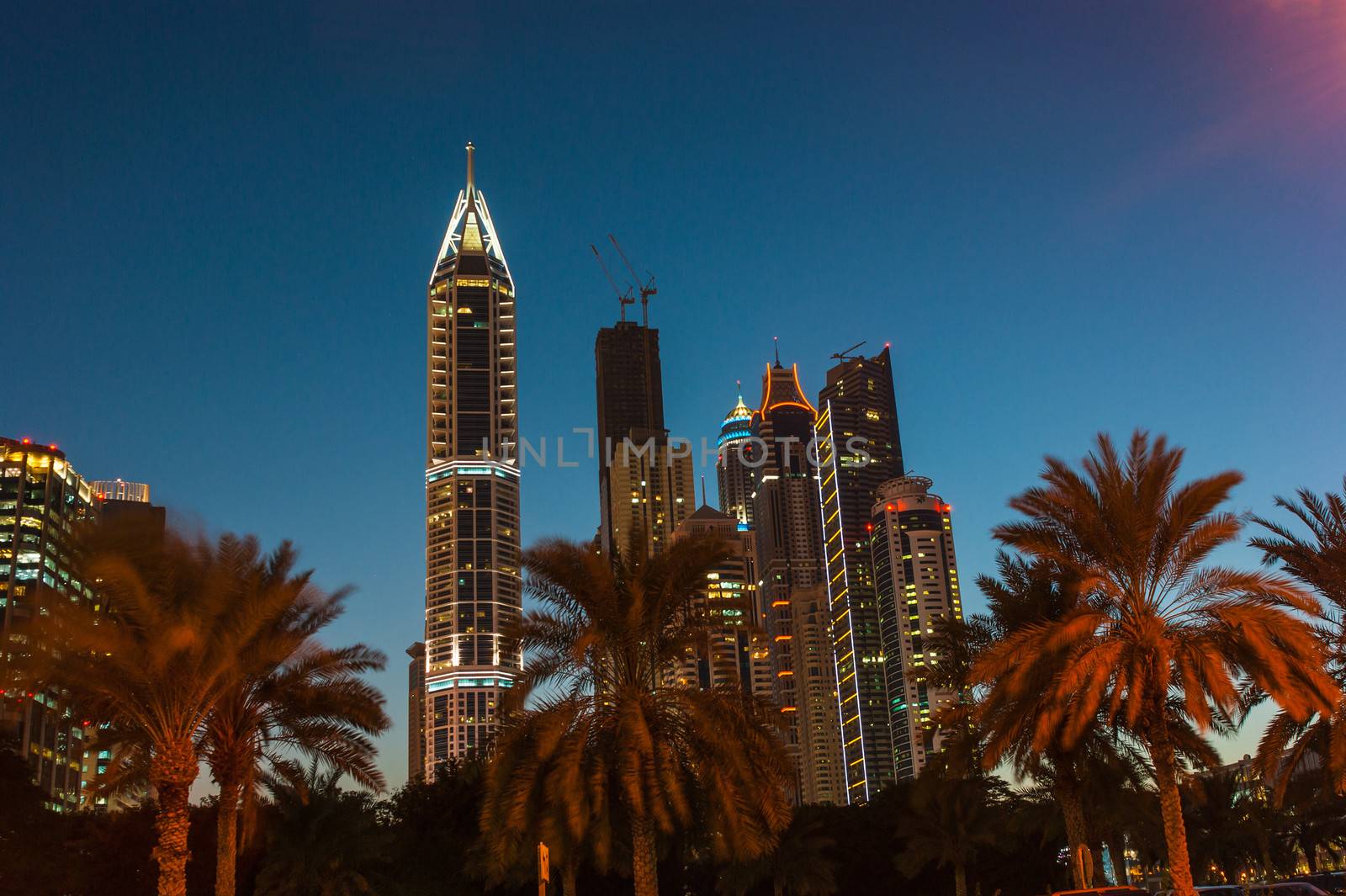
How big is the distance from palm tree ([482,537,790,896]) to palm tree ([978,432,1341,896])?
5.17 meters

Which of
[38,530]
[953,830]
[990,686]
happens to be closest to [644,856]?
[990,686]

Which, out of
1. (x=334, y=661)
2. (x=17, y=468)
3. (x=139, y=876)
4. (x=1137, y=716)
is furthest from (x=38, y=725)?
(x=1137, y=716)

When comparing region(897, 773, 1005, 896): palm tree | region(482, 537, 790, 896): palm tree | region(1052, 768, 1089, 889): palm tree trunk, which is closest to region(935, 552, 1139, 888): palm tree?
region(1052, 768, 1089, 889): palm tree trunk

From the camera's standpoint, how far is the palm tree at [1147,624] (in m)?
20.2

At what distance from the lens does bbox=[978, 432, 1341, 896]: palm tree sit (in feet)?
66.3

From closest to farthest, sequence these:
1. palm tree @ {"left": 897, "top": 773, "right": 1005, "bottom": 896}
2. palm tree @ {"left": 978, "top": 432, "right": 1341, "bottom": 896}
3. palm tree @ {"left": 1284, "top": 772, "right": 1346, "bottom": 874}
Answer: palm tree @ {"left": 978, "top": 432, "right": 1341, "bottom": 896}
palm tree @ {"left": 897, "top": 773, "right": 1005, "bottom": 896}
palm tree @ {"left": 1284, "top": 772, "right": 1346, "bottom": 874}

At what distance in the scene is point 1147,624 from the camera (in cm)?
2139

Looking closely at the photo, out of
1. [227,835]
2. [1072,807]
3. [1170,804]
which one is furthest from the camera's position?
[1072,807]

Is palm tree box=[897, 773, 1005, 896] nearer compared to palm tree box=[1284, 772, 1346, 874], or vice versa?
palm tree box=[897, 773, 1005, 896]

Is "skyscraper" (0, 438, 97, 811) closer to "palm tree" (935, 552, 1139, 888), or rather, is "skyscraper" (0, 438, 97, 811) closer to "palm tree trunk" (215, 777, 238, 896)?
"palm tree trunk" (215, 777, 238, 896)

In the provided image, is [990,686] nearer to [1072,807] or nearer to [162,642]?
[1072,807]

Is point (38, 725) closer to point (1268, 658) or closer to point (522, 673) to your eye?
point (522, 673)

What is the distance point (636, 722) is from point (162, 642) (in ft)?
27.7

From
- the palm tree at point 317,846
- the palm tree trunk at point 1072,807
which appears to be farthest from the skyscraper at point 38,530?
the palm tree trunk at point 1072,807
